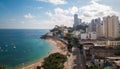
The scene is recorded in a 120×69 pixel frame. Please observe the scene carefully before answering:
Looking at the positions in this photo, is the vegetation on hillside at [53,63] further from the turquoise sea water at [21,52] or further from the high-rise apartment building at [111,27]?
the high-rise apartment building at [111,27]

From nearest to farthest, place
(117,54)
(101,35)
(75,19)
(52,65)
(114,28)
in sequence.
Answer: (52,65)
(117,54)
(114,28)
(101,35)
(75,19)

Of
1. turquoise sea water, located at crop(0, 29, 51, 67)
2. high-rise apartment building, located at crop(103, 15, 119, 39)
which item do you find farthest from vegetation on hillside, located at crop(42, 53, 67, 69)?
high-rise apartment building, located at crop(103, 15, 119, 39)

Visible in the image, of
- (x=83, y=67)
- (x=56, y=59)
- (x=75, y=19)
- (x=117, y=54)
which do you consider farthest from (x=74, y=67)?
(x=75, y=19)

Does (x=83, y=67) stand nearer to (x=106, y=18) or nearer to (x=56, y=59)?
(x=56, y=59)

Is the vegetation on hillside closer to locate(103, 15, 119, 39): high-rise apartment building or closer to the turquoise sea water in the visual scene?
the turquoise sea water

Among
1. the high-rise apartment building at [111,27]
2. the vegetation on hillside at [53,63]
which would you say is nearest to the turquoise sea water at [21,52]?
the vegetation on hillside at [53,63]

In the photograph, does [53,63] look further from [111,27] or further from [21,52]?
[111,27]

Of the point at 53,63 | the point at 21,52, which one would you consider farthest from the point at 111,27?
the point at 53,63

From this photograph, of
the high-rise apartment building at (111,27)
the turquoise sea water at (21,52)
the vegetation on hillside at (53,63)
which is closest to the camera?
the vegetation on hillside at (53,63)
